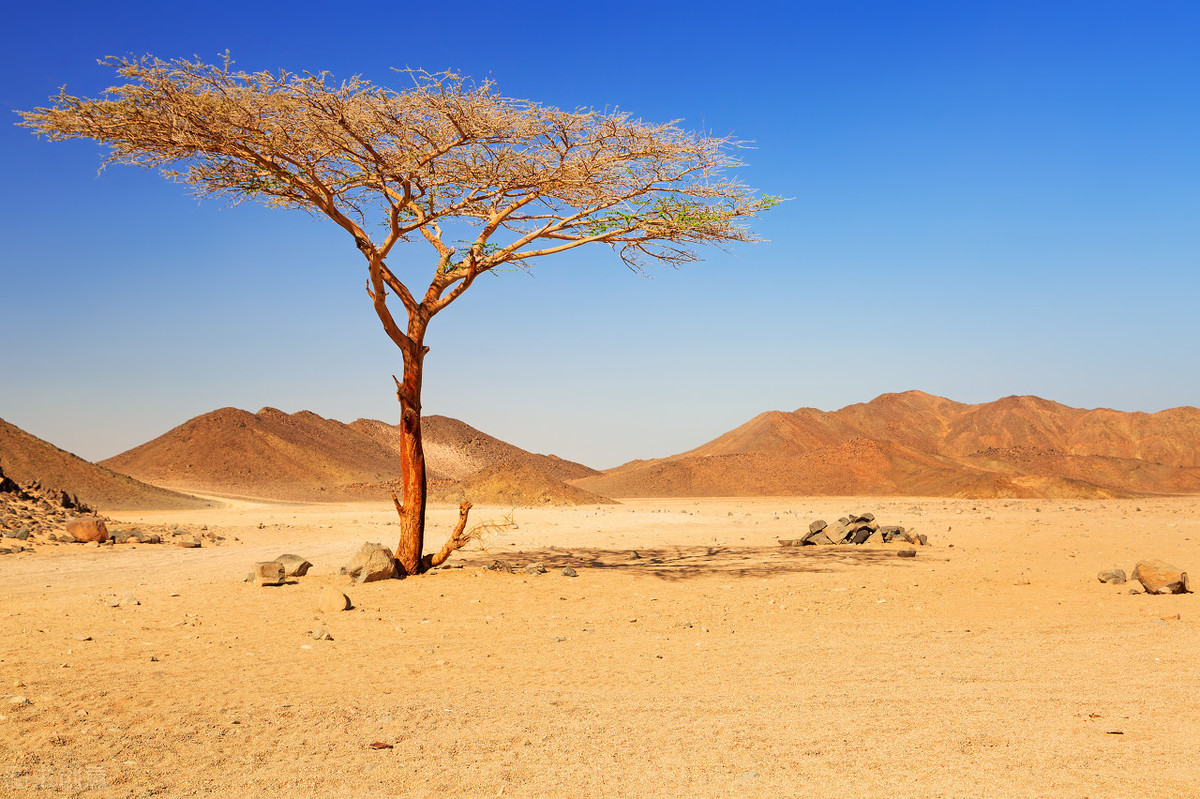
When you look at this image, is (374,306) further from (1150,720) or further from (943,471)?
(943,471)

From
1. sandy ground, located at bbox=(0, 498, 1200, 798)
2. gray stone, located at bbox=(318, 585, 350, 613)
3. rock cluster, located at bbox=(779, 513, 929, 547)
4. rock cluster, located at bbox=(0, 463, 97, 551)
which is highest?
rock cluster, located at bbox=(0, 463, 97, 551)

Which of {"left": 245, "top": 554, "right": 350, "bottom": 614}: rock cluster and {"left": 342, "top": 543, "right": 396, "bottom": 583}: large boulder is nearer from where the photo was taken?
{"left": 245, "top": 554, "right": 350, "bottom": 614}: rock cluster

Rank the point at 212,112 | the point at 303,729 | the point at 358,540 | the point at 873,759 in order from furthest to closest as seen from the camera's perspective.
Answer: the point at 358,540 < the point at 212,112 < the point at 303,729 < the point at 873,759

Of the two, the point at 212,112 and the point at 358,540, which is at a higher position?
the point at 212,112

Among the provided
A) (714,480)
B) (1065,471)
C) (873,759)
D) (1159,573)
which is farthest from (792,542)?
(1065,471)

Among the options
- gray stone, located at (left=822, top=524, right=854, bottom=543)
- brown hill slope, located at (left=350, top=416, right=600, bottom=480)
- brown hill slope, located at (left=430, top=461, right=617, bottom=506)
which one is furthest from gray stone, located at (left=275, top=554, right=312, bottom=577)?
brown hill slope, located at (left=350, top=416, right=600, bottom=480)

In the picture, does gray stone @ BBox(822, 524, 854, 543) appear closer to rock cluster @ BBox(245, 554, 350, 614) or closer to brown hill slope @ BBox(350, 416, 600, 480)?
rock cluster @ BBox(245, 554, 350, 614)

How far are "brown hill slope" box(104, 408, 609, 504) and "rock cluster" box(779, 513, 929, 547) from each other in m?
24.5

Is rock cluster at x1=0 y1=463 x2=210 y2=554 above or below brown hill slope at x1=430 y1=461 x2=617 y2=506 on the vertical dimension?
below

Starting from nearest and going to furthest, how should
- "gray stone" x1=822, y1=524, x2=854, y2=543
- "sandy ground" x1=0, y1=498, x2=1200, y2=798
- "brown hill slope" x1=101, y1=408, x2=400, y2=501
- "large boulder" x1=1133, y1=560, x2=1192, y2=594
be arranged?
"sandy ground" x1=0, y1=498, x2=1200, y2=798
"large boulder" x1=1133, y1=560, x2=1192, y2=594
"gray stone" x1=822, y1=524, x2=854, y2=543
"brown hill slope" x1=101, y1=408, x2=400, y2=501

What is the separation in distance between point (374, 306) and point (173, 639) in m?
6.10

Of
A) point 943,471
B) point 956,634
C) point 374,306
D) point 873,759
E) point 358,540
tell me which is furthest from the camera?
point 943,471

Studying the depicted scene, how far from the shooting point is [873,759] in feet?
16.3

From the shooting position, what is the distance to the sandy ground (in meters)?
4.71
